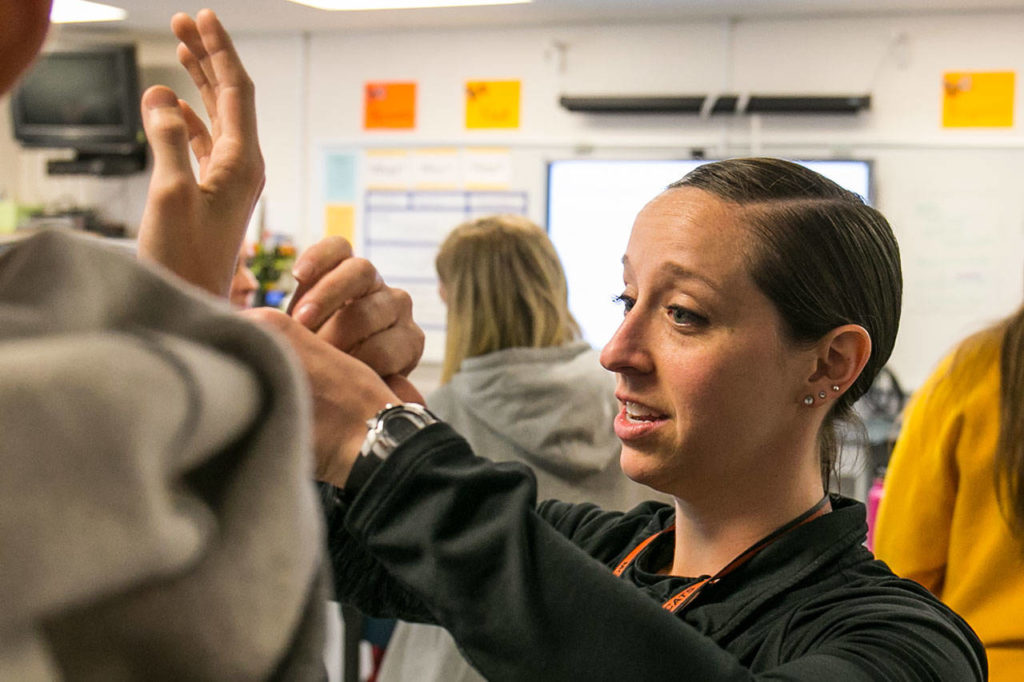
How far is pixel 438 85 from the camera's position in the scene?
530 cm

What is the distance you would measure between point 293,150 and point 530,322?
351cm

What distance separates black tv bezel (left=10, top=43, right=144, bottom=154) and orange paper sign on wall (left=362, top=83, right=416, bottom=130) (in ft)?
4.13

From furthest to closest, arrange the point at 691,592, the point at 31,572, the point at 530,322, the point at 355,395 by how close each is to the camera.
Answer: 1. the point at 530,322
2. the point at 691,592
3. the point at 355,395
4. the point at 31,572

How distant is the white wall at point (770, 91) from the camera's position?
4582 millimetres

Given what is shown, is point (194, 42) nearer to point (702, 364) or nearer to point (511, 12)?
point (702, 364)

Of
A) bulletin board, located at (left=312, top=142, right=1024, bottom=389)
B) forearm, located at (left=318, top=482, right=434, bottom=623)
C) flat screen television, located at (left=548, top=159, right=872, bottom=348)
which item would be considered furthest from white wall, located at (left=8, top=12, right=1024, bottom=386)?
forearm, located at (left=318, top=482, right=434, bottom=623)

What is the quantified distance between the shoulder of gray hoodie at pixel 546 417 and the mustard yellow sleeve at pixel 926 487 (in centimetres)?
80

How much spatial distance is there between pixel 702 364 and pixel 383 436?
0.44 meters

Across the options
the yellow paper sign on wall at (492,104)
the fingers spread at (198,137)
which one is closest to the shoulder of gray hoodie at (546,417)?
the fingers spread at (198,137)

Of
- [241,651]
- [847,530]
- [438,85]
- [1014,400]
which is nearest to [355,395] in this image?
[241,651]

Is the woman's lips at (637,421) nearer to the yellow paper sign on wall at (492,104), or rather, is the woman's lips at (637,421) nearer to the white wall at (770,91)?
the white wall at (770,91)

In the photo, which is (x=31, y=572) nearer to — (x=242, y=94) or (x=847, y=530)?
(x=242, y=94)

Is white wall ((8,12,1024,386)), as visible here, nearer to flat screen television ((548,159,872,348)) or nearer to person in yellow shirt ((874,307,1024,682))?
flat screen television ((548,159,872,348))

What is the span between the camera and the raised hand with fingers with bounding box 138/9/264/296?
2.17ft
